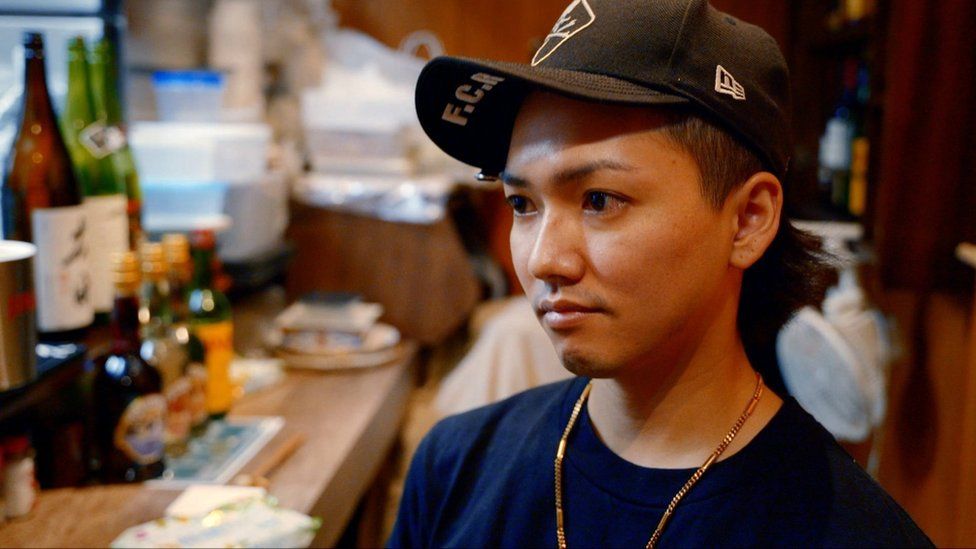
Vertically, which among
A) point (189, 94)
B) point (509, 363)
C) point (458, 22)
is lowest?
point (509, 363)

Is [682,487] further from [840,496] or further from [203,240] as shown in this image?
[203,240]

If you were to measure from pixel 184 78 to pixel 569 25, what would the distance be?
Answer: 1682 millimetres

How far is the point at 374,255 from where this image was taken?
2719mm

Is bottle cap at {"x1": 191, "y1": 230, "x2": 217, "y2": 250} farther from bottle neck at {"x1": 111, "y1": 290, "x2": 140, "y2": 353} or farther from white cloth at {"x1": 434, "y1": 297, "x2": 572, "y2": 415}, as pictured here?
white cloth at {"x1": 434, "y1": 297, "x2": 572, "y2": 415}

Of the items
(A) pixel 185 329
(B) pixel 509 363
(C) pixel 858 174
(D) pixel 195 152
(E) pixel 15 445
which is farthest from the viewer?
(C) pixel 858 174

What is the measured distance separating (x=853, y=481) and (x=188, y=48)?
7.57ft

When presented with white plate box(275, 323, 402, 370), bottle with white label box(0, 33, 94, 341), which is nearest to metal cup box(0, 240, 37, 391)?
bottle with white label box(0, 33, 94, 341)

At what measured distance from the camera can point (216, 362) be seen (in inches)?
71.0

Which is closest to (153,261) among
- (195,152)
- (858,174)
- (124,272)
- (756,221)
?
(124,272)

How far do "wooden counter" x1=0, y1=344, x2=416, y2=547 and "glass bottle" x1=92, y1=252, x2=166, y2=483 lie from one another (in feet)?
0.14

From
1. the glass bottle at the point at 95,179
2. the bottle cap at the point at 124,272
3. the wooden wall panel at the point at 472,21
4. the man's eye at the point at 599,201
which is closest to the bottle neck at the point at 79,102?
the glass bottle at the point at 95,179

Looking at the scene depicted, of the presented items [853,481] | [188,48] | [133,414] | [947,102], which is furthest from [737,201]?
[188,48]

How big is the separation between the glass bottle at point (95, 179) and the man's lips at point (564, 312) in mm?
1027

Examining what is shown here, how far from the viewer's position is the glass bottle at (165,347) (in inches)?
60.3
